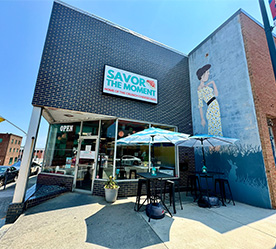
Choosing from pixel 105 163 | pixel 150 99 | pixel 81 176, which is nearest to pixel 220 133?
pixel 150 99

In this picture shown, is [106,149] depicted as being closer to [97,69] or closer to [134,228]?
[134,228]

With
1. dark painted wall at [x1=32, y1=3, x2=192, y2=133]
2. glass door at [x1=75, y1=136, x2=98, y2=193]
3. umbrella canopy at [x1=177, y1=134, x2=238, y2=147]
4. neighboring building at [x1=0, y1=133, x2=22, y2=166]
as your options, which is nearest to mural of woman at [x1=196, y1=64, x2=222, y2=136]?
dark painted wall at [x1=32, y1=3, x2=192, y2=133]

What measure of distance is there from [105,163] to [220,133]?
17.4ft

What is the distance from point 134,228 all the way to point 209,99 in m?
6.27

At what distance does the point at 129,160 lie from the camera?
227 inches

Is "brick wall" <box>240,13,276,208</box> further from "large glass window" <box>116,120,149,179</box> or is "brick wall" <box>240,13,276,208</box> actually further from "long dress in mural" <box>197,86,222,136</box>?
"large glass window" <box>116,120,149,179</box>

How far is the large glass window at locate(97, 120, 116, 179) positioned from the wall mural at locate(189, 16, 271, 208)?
14.6 feet

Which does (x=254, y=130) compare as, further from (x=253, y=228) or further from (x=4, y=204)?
(x=4, y=204)

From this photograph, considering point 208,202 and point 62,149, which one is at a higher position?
point 62,149

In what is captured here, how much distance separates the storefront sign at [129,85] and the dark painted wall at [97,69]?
27cm

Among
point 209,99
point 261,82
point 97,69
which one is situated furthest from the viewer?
point 209,99

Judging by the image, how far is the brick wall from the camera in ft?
14.8

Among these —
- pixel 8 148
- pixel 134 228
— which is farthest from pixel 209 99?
pixel 8 148

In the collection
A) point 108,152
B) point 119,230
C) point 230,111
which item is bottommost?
point 119,230
